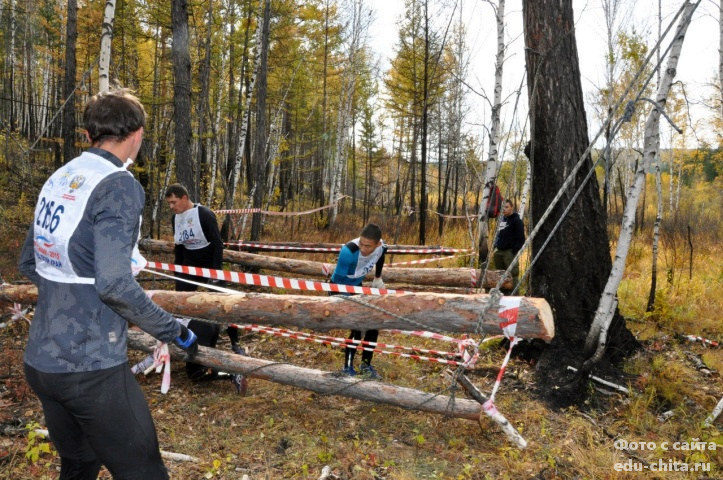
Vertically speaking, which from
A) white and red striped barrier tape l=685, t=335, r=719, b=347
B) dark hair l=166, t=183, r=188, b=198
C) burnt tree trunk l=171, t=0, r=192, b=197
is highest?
burnt tree trunk l=171, t=0, r=192, b=197

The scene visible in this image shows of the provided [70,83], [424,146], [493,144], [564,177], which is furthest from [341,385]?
[70,83]

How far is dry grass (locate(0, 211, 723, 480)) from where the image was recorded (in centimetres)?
340

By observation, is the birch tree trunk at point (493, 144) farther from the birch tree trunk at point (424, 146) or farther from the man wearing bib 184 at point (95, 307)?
the man wearing bib 184 at point (95, 307)

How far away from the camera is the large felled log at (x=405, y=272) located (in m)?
7.36

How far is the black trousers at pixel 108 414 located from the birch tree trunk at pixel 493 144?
25.7ft

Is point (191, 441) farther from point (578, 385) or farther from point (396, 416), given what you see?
point (578, 385)

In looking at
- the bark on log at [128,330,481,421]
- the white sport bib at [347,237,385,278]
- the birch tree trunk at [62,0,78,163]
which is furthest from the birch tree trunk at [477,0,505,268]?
the birch tree trunk at [62,0,78,163]

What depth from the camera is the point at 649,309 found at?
23.8 ft

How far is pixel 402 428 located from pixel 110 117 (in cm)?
347

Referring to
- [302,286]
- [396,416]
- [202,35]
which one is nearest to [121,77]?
[202,35]

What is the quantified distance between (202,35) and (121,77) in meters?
4.02

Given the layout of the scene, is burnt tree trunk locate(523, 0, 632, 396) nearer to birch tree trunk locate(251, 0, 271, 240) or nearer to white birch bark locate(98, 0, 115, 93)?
white birch bark locate(98, 0, 115, 93)

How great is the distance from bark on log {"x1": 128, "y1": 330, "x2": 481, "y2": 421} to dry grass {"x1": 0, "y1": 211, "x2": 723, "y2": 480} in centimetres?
26

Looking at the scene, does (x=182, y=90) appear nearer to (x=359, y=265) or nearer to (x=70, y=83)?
(x=70, y=83)
